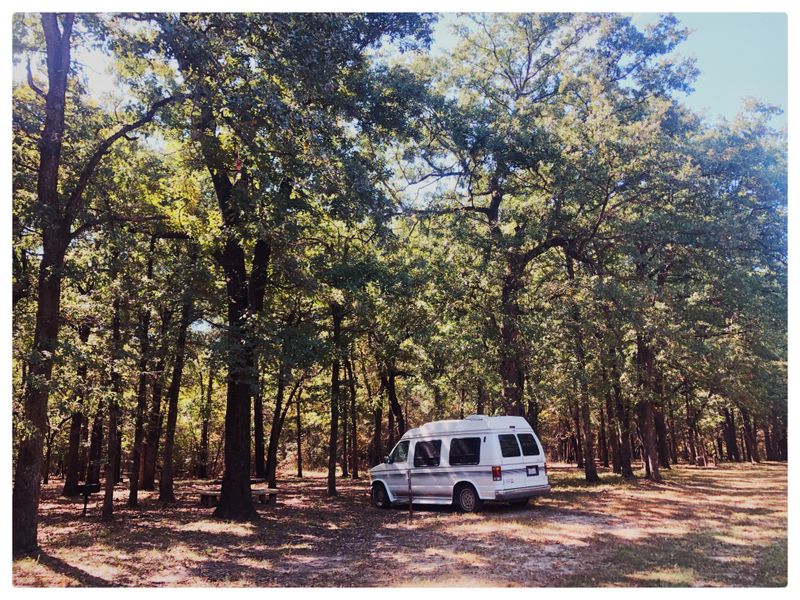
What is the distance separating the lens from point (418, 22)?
33.8 ft

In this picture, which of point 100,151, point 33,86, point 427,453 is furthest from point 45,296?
point 427,453

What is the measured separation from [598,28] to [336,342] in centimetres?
1203

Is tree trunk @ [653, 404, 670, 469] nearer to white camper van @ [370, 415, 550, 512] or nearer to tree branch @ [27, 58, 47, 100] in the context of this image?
white camper van @ [370, 415, 550, 512]

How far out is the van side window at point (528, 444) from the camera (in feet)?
41.9

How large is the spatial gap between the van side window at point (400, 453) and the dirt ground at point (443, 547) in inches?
51.2

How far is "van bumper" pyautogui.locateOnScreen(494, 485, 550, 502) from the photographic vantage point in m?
12.1

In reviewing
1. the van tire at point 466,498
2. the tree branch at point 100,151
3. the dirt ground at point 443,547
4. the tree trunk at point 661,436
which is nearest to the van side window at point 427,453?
the van tire at point 466,498

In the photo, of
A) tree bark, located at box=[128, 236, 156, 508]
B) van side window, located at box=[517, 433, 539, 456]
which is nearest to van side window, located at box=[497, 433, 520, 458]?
van side window, located at box=[517, 433, 539, 456]

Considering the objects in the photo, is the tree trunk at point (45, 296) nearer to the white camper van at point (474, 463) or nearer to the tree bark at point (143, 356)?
the tree bark at point (143, 356)

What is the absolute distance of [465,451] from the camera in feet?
41.8
